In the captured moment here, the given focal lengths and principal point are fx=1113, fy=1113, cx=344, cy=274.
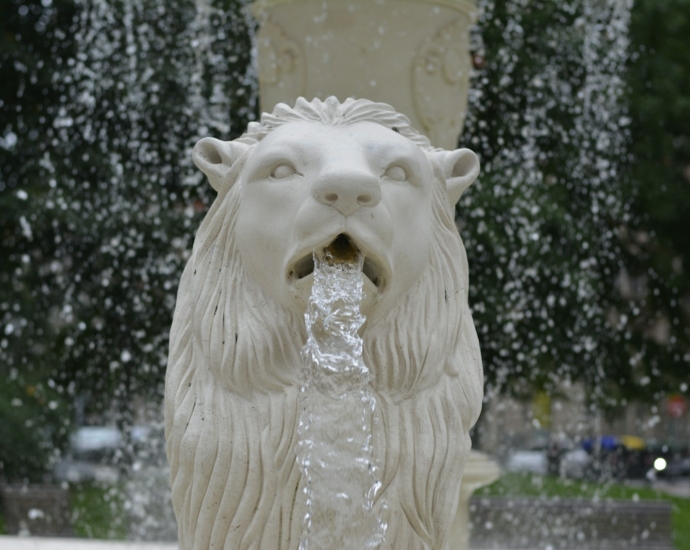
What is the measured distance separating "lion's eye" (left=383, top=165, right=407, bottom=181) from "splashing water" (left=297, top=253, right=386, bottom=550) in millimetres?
262

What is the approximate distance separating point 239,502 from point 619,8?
865 cm

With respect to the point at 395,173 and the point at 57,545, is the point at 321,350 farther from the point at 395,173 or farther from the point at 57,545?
the point at 57,545

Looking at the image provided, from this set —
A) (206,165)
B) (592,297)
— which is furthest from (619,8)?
(206,165)

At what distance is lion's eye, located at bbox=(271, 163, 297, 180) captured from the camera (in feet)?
7.43

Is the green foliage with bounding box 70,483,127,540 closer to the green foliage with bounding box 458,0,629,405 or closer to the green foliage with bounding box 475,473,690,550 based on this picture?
the green foliage with bounding box 458,0,629,405

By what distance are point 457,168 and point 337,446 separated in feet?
2.27

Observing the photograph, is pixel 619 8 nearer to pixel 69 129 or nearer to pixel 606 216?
pixel 606 216

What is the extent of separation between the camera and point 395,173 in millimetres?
2299

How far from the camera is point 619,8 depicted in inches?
394

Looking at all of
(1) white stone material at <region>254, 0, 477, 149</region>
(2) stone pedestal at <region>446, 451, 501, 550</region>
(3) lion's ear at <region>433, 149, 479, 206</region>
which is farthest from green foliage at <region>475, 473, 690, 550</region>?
(3) lion's ear at <region>433, 149, 479, 206</region>

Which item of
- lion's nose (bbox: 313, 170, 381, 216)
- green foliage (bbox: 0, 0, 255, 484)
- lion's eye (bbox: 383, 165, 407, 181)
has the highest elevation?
green foliage (bbox: 0, 0, 255, 484)

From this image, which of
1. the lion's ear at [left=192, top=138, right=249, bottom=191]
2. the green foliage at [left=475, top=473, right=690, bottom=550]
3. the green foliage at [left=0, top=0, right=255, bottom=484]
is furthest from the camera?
the green foliage at [left=475, top=473, right=690, bottom=550]

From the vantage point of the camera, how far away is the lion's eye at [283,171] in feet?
7.43

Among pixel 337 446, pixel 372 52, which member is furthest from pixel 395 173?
pixel 372 52
